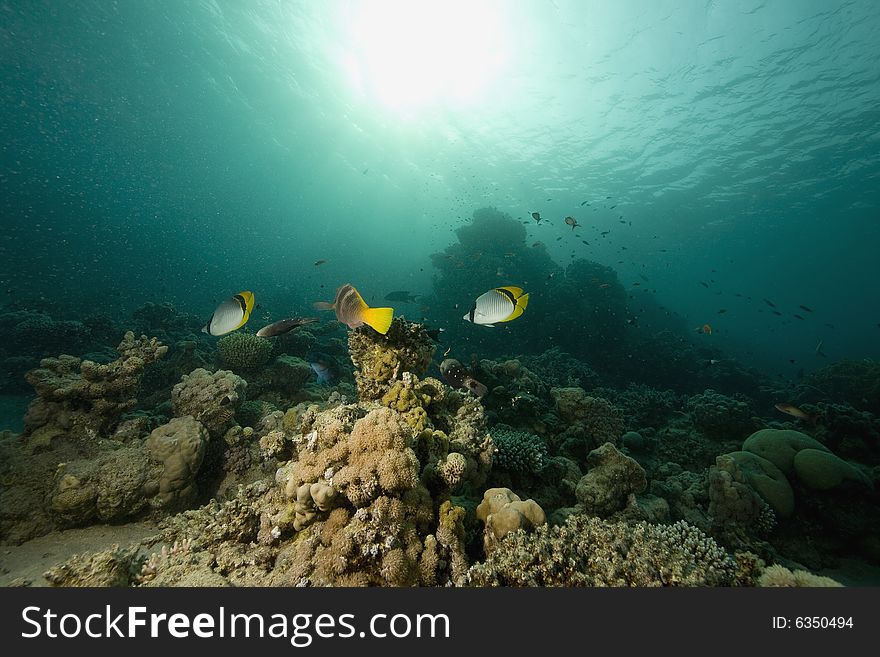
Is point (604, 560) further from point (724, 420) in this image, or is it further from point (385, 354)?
point (724, 420)

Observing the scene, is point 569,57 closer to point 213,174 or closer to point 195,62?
point 195,62

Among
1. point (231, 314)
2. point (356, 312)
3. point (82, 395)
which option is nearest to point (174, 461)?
point (82, 395)

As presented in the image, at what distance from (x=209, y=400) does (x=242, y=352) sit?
7.78 feet

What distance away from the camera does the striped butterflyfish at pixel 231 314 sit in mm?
3203

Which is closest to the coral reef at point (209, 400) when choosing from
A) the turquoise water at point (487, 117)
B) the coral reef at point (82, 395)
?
the coral reef at point (82, 395)

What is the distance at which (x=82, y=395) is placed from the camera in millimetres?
5195

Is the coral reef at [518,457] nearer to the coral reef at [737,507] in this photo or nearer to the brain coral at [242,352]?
the coral reef at [737,507]

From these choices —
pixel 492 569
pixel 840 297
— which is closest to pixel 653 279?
pixel 840 297

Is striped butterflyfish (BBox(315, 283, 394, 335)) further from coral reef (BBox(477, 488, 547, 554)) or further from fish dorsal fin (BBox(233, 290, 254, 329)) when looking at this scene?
coral reef (BBox(477, 488, 547, 554))

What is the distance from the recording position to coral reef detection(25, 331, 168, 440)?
A: 196 inches

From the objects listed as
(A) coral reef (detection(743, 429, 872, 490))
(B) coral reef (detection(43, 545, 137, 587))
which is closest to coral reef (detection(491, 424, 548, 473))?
(B) coral reef (detection(43, 545, 137, 587))

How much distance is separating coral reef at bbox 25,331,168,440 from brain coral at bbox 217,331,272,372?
86.4 inches

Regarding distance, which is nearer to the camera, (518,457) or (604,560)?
(604,560)

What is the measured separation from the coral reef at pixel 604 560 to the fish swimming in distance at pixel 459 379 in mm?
3698
